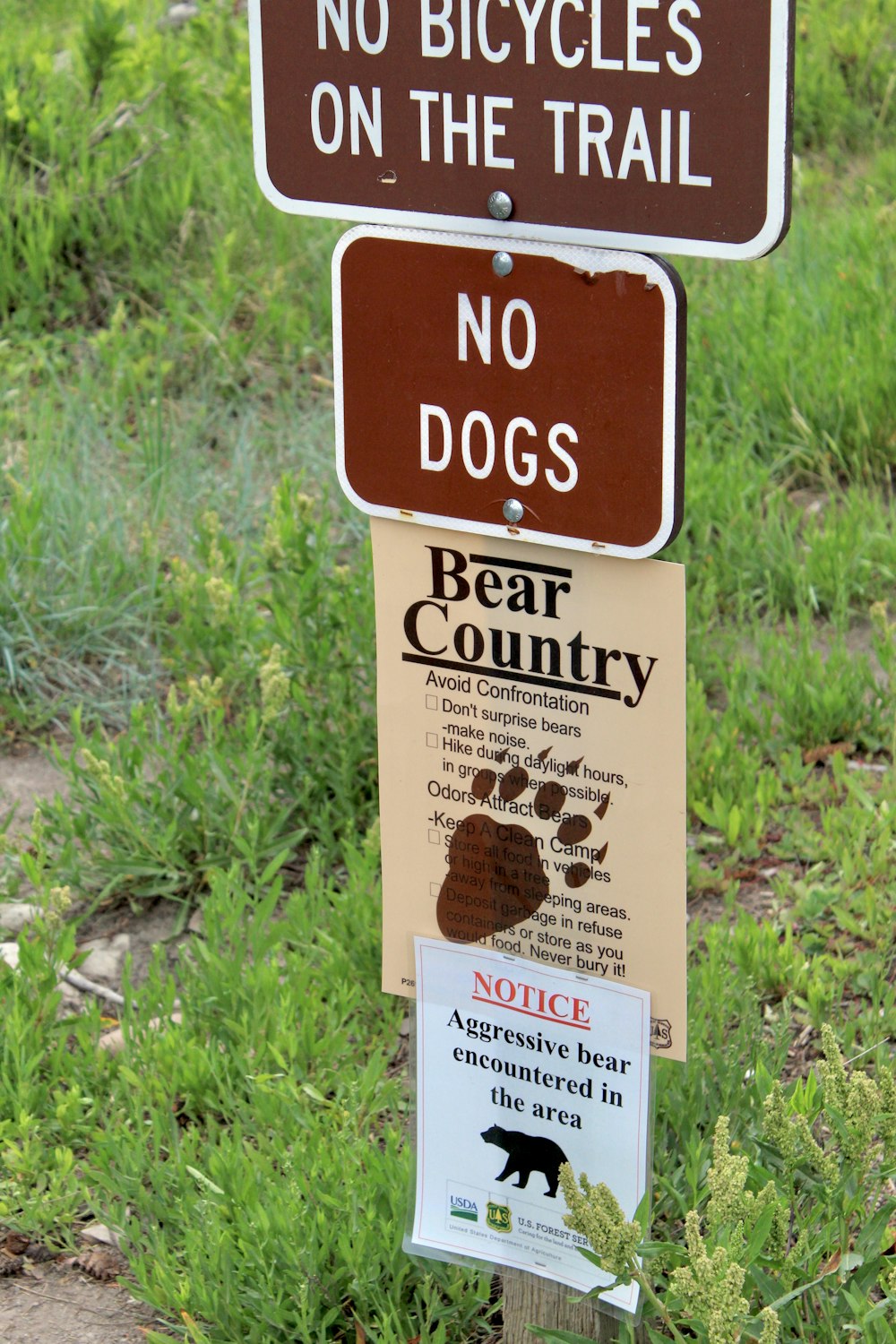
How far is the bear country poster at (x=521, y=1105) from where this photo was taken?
5.78ft

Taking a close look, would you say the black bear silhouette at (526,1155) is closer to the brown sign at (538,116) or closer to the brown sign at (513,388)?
the brown sign at (513,388)

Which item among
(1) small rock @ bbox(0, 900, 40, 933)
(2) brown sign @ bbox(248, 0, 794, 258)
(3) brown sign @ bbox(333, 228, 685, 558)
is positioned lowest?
(1) small rock @ bbox(0, 900, 40, 933)

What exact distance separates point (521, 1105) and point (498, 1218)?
0.48ft

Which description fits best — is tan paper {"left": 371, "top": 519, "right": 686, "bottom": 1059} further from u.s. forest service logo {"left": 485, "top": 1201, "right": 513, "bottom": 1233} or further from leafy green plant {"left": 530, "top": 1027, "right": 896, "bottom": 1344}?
u.s. forest service logo {"left": 485, "top": 1201, "right": 513, "bottom": 1233}

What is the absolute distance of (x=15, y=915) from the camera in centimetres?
295

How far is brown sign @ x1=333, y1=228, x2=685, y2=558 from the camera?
61.1 inches

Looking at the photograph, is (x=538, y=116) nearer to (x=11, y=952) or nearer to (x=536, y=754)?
(x=536, y=754)

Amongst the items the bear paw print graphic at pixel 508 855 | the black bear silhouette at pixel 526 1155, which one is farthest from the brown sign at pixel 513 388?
the black bear silhouette at pixel 526 1155

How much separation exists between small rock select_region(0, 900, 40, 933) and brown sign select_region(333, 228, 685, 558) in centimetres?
148

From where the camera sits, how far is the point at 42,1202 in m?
2.24

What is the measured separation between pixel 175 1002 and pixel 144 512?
142cm

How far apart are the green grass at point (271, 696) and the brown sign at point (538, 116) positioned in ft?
3.74

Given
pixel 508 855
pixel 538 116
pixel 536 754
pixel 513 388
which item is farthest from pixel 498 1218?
pixel 538 116

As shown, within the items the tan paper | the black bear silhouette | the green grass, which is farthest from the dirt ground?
the tan paper
